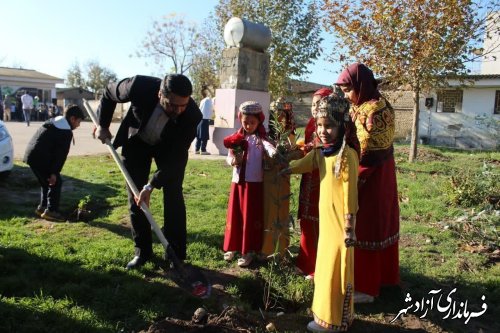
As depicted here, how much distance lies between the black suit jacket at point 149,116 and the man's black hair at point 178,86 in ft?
0.96

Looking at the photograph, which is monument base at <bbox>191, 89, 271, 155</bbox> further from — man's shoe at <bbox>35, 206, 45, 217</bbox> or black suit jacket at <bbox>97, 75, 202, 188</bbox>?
black suit jacket at <bbox>97, 75, 202, 188</bbox>

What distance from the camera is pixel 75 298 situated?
11.2ft

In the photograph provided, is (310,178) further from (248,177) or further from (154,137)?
(154,137)

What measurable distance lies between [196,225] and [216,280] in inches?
63.5

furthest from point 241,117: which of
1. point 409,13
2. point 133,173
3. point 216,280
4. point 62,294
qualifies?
→ point 409,13

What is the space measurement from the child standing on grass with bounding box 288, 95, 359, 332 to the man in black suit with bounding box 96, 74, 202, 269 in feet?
3.66

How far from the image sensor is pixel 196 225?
17.8ft

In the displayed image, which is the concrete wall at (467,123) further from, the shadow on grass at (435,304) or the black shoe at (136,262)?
the black shoe at (136,262)

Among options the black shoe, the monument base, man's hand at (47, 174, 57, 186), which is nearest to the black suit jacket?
the black shoe

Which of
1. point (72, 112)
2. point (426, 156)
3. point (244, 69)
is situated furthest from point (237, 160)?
point (426, 156)

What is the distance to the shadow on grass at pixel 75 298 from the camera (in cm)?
306

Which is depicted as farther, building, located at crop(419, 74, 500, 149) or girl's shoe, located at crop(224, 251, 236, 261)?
building, located at crop(419, 74, 500, 149)

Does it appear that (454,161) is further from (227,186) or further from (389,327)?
(389,327)

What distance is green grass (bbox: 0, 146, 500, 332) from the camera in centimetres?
324
